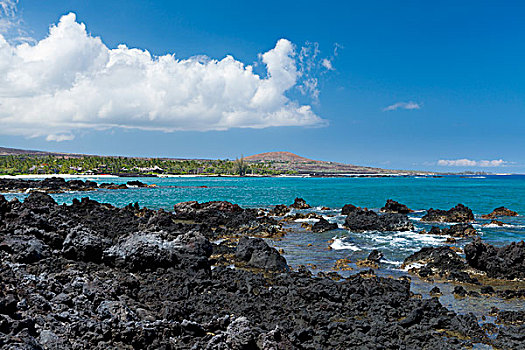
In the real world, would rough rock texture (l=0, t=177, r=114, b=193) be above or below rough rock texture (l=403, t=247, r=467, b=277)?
below

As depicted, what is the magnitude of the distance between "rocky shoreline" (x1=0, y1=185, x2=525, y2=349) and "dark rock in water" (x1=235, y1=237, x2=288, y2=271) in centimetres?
7

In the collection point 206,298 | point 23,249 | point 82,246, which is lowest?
point 206,298

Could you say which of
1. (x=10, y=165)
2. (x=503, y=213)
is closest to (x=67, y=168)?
(x=10, y=165)

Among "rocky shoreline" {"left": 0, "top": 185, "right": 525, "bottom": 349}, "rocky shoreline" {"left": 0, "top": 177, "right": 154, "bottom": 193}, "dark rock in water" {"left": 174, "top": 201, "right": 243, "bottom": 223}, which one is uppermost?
"rocky shoreline" {"left": 0, "top": 185, "right": 525, "bottom": 349}

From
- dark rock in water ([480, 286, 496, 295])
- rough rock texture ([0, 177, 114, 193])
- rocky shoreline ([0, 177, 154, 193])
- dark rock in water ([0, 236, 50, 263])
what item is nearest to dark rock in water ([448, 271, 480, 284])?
dark rock in water ([480, 286, 496, 295])

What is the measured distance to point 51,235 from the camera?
712 inches

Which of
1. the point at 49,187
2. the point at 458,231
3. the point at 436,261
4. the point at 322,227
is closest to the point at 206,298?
the point at 436,261

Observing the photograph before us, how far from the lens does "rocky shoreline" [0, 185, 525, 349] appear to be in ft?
30.3

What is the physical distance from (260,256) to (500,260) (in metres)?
12.1

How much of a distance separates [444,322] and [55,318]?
36.8 feet

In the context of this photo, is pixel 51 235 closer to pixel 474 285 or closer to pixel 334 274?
pixel 334 274

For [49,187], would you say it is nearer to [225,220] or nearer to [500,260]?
[225,220]

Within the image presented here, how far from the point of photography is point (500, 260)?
62.8 ft

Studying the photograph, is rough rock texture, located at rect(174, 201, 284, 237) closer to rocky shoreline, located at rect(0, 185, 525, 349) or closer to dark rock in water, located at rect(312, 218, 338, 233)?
dark rock in water, located at rect(312, 218, 338, 233)
